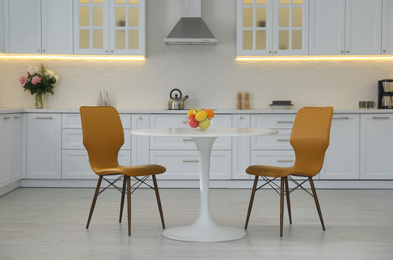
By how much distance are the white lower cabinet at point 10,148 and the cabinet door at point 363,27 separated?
11.6 feet

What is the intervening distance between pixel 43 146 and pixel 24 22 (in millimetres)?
1353

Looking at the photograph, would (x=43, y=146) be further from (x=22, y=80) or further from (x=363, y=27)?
(x=363, y=27)

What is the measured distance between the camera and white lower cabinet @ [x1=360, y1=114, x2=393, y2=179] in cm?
548

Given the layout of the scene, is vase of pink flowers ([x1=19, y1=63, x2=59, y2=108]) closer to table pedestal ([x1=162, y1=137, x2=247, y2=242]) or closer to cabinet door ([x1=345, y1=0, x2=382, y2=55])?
table pedestal ([x1=162, y1=137, x2=247, y2=242])

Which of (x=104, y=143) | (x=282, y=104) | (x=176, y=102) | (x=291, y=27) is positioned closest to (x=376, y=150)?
(x=282, y=104)

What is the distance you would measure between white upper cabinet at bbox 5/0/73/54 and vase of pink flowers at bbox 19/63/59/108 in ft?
0.97

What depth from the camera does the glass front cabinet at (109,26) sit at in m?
5.61

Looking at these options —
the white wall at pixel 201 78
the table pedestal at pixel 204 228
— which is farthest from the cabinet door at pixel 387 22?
the table pedestal at pixel 204 228

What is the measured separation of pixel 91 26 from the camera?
5.61 metres

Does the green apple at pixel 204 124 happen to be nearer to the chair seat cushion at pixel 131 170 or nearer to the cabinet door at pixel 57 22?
the chair seat cushion at pixel 131 170

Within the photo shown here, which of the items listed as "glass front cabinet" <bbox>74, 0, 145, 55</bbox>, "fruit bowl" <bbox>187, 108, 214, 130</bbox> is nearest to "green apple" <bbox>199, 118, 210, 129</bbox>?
"fruit bowl" <bbox>187, 108, 214, 130</bbox>

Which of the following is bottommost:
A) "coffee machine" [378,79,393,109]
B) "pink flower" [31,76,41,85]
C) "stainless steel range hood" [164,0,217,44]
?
"coffee machine" [378,79,393,109]

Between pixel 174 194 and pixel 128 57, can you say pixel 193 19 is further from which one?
pixel 174 194

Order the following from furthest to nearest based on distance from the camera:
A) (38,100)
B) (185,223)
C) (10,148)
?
(38,100) → (10,148) → (185,223)
